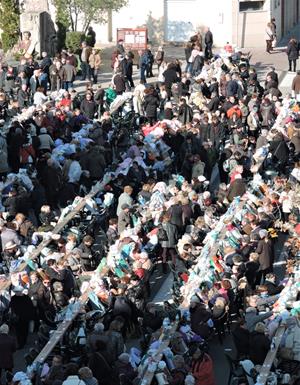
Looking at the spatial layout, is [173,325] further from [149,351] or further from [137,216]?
[137,216]

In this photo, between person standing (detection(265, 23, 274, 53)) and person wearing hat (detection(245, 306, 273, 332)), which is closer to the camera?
person wearing hat (detection(245, 306, 273, 332))

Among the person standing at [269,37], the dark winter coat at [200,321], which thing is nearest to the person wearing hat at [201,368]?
the dark winter coat at [200,321]

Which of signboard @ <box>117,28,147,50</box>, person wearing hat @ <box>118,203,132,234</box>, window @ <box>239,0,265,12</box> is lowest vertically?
person wearing hat @ <box>118,203,132,234</box>

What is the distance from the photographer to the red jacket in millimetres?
20250

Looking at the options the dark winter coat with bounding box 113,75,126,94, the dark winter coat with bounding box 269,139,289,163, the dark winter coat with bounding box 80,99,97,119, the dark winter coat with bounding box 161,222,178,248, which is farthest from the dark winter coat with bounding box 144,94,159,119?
the dark winter coat with bounding box 161,222,178,248

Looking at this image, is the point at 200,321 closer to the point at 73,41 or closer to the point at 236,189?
the point at 236,189

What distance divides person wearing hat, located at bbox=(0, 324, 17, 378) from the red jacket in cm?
287

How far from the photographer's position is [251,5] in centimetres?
4666

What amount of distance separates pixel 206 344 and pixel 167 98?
14.8 meters

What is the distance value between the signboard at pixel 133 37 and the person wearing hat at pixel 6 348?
22.4 meters

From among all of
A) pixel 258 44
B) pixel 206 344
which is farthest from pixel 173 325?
pixel 258 44

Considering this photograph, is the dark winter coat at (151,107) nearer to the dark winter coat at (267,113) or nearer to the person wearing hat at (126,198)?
the dark winter coat at (267,113)

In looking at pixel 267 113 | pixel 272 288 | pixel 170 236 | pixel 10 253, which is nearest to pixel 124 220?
pixel 170 236

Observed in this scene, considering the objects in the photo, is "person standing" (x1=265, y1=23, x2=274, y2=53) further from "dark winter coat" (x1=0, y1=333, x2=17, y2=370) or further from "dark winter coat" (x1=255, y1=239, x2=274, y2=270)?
"dark winter coat" (x1=0, y1=333, x2=17, y2=370)
